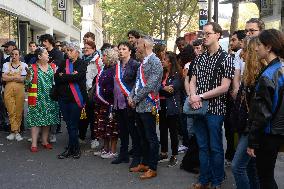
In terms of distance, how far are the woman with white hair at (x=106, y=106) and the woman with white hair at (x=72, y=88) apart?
305 millimetres

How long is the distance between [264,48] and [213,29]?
1.42 m

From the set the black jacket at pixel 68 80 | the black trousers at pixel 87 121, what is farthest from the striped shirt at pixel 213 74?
the black trousers at pixel 87 121

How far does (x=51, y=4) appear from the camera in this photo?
27.9 meters

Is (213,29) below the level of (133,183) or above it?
above

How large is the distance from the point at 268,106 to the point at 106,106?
4.06 metres

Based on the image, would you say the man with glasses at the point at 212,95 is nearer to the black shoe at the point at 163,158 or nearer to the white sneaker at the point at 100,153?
the black shoe at the point at 163,158

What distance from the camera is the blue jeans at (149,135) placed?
6.11m

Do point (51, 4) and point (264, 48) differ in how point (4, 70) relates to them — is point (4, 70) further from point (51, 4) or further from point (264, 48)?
point (51, 4)

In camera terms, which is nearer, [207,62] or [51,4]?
[207,62]

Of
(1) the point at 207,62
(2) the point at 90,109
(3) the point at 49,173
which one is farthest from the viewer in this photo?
(2) the point at 90,109

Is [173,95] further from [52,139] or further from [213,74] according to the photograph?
[52,139]

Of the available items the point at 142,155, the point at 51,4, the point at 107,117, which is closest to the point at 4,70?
the point at 107,117

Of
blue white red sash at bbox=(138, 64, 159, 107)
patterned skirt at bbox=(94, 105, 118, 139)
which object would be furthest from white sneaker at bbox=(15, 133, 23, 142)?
blue white red sash at bbox=(138, 64, 159, 107)

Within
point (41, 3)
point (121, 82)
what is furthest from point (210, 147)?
point (41, 3)
